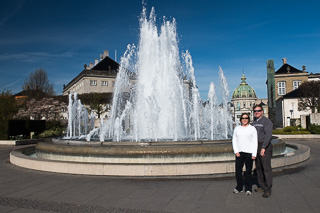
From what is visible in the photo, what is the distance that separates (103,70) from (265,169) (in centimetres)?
7127

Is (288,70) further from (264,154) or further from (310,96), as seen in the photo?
(264,154)

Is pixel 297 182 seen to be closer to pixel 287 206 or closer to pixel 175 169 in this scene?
pixel 287 206

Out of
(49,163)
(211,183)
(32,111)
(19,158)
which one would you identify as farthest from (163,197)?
(32,111)

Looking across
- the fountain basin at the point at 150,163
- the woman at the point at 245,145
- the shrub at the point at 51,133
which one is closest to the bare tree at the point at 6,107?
the shrub at the point at 51,133

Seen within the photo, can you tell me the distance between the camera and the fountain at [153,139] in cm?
769

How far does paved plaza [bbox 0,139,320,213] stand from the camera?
4.94 metres

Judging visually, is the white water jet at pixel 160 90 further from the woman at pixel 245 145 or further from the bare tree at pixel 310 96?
the bare tree at pixel 310 96

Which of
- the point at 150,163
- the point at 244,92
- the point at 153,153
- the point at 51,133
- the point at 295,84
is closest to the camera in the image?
the point at 150,163

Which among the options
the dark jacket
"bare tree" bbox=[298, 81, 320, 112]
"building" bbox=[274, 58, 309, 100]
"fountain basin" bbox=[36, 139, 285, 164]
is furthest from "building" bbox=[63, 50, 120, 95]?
the dark jacket

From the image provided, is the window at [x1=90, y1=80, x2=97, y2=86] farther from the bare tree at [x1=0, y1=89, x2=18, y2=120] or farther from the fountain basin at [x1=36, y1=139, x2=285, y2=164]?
the fountain basin at [x1=36, y1=139, x2=285, y2=164]

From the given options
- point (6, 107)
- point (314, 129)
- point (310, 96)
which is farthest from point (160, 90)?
point (310, 96)

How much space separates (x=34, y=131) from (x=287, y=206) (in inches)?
1040

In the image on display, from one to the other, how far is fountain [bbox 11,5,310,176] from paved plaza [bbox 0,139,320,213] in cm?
38

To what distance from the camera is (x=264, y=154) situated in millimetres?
5512
